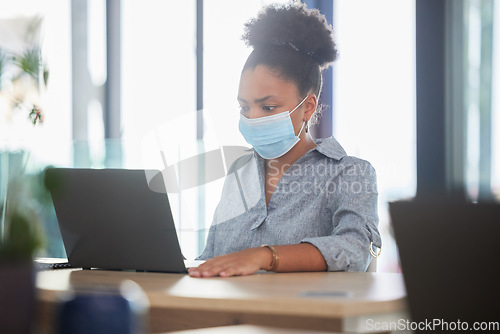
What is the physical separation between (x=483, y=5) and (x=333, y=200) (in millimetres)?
1245

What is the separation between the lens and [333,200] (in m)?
1.90

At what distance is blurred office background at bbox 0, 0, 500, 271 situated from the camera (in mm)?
2609

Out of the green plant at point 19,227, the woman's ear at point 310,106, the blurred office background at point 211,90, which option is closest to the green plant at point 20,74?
the green plant at point 19,227

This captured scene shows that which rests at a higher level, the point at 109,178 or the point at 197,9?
the point at 197,9

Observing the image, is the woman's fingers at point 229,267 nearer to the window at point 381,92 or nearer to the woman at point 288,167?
the woman at point 288,167

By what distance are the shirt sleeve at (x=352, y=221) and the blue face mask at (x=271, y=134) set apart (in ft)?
0.79

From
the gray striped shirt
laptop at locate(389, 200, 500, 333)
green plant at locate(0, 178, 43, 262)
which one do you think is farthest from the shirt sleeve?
green plant at locate(0, 178, 43, 262)

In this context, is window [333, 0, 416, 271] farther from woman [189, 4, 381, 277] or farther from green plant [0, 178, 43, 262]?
green plant [0, 178, 43, 262]

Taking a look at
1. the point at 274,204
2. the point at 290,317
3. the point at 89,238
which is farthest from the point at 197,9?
the point at 290,317

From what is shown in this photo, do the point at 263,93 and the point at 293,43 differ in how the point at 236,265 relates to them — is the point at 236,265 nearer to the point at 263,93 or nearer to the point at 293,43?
the point at 263,93

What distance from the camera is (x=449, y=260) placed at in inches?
35.4

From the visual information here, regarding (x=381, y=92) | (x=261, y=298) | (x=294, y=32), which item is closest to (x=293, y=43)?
(x=294, y=32)

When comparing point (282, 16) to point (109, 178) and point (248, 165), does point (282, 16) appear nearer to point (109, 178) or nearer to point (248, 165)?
point (248, 165)

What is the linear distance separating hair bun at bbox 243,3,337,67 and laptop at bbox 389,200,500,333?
129cm
